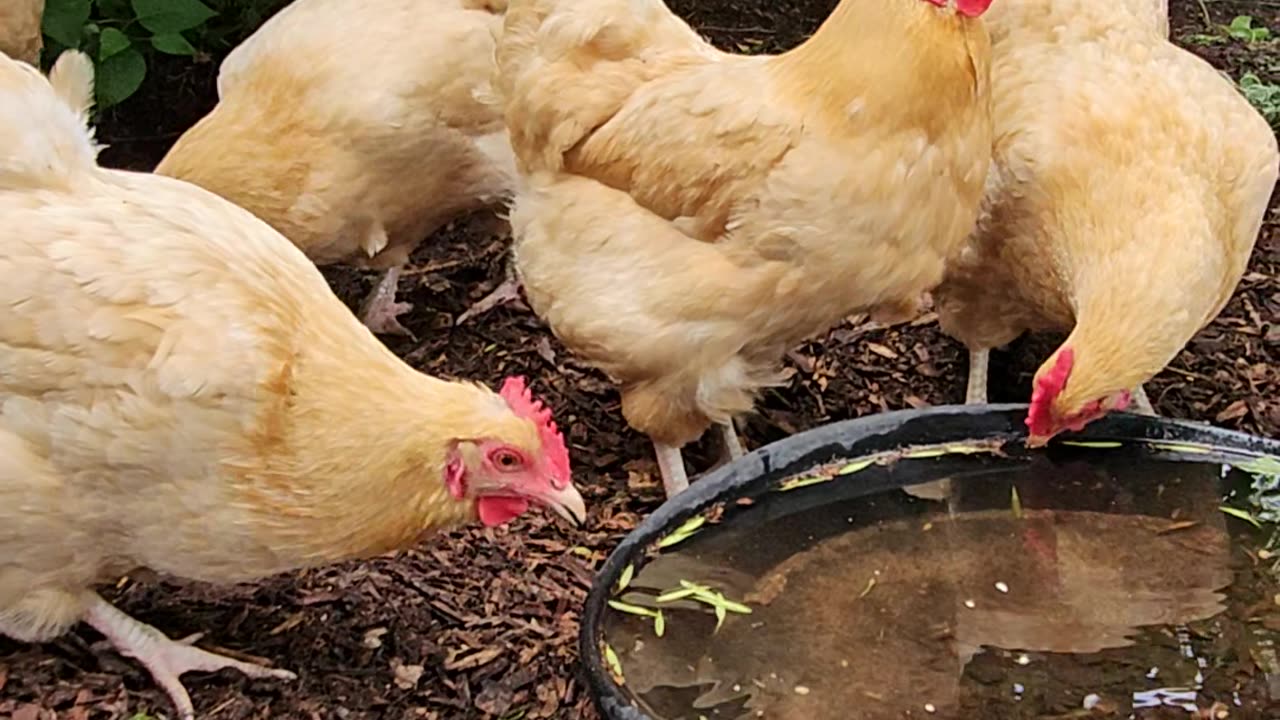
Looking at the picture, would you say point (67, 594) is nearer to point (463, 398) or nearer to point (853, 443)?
point (463, 398)

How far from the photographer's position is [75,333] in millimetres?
2578

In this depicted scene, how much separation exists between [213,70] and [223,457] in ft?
10.3

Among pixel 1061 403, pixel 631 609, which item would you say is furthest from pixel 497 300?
pixel 1061 403

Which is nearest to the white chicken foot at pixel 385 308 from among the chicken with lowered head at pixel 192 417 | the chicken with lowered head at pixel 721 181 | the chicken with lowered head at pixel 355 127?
the chicken with lowered head at pixel 355 127

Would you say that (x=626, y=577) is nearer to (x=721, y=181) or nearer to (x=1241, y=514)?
(x=721, y=181)

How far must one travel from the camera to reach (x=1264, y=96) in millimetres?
5059

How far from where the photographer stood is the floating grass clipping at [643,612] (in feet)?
9.03

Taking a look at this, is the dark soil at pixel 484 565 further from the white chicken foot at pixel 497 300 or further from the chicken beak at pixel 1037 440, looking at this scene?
the chicken beak at pixel 1037 440

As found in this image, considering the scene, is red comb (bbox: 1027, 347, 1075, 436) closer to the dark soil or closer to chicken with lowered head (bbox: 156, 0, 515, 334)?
the dark soil

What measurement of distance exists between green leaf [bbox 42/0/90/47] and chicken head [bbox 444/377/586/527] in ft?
8.38

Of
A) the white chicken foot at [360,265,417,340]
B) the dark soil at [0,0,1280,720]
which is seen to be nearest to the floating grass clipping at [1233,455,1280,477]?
the dark soil at [0,0,1280,720]

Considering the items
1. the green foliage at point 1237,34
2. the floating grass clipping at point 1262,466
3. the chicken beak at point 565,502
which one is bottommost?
the green foliage at point 1237,34

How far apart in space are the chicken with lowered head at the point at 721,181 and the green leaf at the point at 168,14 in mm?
1412

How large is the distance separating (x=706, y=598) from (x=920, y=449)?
69 cm
